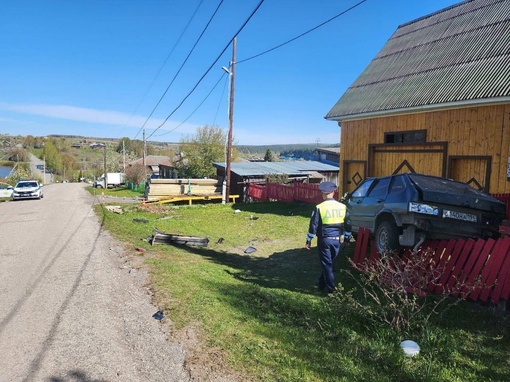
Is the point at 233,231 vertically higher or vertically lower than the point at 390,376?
lower

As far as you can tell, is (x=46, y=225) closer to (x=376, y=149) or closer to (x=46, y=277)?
(x=46, y=277)

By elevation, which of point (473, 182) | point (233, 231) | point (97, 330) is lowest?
point (233, 231)

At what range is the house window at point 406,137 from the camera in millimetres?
13484

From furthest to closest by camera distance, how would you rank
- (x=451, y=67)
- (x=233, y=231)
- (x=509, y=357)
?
1. (x=233, y=231)
2. (x=451, y=67)
3. (x=509, y=357)

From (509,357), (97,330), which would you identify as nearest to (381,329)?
(509,357)

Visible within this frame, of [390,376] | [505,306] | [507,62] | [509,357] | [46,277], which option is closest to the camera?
[390,376]

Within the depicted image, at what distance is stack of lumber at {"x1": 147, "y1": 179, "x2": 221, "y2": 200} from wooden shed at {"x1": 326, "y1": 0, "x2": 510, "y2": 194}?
41.6 feet

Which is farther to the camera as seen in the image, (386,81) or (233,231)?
(386,81)

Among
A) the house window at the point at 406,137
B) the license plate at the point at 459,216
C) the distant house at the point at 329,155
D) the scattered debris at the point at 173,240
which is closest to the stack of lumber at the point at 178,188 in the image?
the scattered debris at the point at 173,240

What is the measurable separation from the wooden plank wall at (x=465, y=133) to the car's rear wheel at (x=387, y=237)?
6.49 metres

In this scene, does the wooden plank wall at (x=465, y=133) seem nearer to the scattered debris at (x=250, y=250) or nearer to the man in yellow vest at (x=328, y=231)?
the scattered debris at (x=250, y=250)

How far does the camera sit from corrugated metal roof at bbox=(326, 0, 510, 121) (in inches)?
462

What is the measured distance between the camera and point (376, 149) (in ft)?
51.3

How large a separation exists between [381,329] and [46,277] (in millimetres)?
5822
